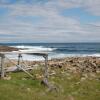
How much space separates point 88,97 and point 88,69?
30.7ft

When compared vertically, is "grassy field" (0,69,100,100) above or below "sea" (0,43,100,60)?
above

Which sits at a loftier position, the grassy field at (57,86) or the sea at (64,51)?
the grassy field at (57,86)

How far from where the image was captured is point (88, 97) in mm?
16188

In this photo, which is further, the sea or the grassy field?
the sea

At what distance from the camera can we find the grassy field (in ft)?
44.3

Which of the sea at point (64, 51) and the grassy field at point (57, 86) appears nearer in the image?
the grassy field at point (57, 86)

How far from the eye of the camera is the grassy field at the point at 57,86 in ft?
44.3

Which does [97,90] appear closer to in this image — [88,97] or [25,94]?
[88,97]

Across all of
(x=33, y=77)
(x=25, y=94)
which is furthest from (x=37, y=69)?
(x=25, y=94)

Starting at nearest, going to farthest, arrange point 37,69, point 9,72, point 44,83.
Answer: point 44,83 < point 9,72 < point 37,69

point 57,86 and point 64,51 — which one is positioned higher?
point 57,86

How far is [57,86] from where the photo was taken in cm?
1777

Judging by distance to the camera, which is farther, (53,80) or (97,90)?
(53,80)

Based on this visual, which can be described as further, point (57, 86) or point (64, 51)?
point (64, 51)
